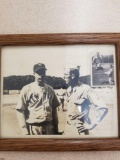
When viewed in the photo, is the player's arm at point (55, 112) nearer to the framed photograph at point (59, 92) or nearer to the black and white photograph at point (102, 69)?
the framed photograph at point (59, 92)

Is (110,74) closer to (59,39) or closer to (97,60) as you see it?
(97,60)

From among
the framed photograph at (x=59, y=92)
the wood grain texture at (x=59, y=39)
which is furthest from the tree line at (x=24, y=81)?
the wood grain texture at (x=59, y=39)

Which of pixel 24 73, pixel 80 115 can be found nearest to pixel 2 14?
pixel 24 73

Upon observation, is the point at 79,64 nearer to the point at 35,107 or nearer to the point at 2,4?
the point at 35,107

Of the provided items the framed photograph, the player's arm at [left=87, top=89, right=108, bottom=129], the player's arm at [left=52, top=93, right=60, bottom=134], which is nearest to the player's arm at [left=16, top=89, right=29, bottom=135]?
the framed photograph

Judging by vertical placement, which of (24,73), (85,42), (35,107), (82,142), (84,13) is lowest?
(82,142)

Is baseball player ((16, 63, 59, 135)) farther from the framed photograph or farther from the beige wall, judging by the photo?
the beige wall

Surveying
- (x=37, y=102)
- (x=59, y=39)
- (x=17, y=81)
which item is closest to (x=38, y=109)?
(x=37, y=102)

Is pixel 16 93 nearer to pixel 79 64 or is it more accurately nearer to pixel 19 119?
pixel 19 119

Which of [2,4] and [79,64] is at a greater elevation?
[2,4]
